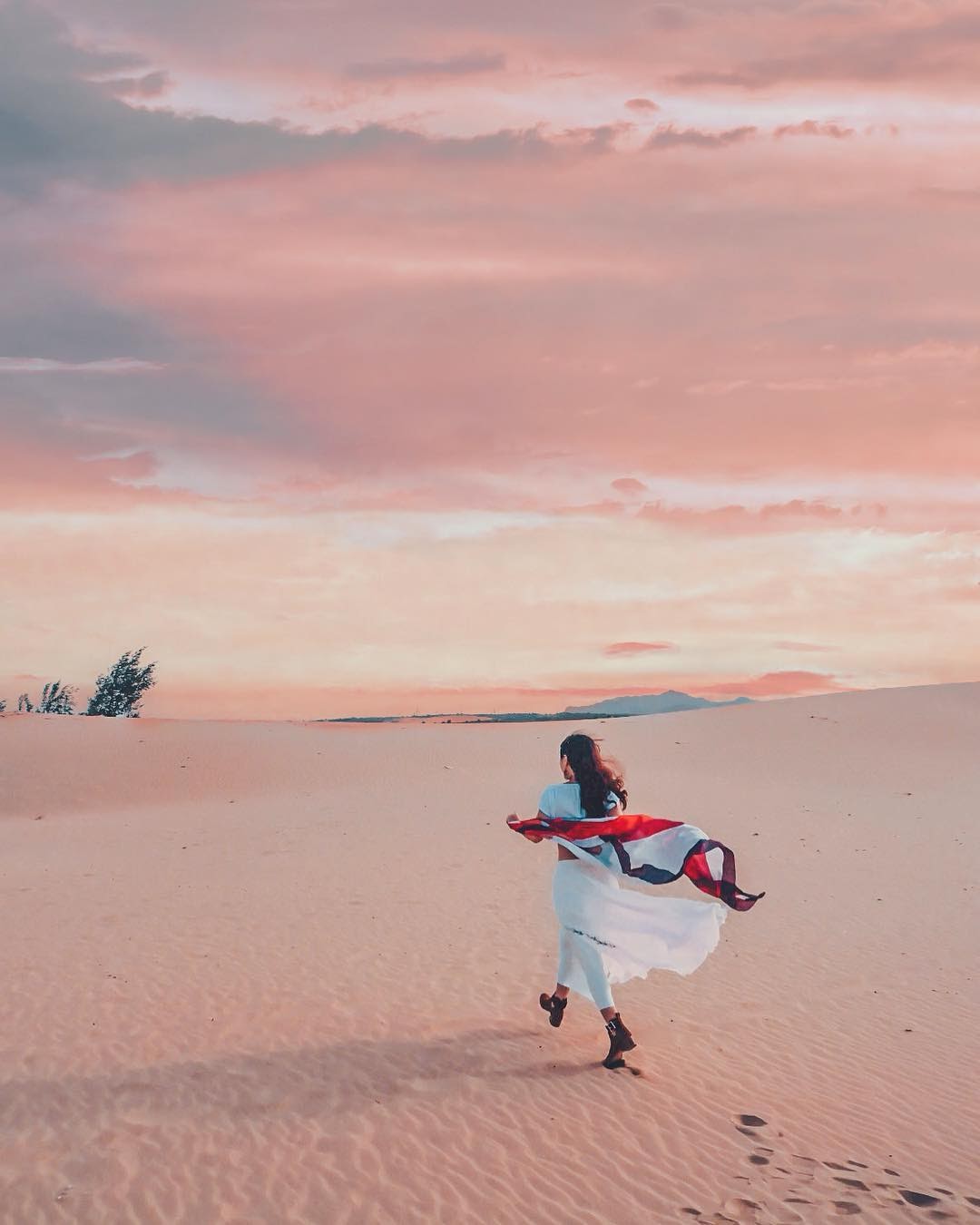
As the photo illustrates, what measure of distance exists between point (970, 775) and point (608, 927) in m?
24.3

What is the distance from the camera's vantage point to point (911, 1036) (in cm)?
1091

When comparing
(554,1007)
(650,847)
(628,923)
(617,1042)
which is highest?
(650,847)

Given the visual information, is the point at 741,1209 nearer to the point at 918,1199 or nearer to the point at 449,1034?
the point at 918,1199

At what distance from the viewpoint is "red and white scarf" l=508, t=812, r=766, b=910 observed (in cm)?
895

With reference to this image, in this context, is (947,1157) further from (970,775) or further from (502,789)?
(970,775)

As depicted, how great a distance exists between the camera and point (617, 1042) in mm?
9031

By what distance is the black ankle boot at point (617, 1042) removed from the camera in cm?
898

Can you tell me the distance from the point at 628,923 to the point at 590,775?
136 cm

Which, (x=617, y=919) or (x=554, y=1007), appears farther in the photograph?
(x=554, y=1007)

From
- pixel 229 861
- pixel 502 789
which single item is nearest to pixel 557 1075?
pixel 229 861

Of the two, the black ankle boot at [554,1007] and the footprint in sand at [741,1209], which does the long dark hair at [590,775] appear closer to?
the black ankle boot at [554,1007]

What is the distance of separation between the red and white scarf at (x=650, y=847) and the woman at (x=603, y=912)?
0.07 feet

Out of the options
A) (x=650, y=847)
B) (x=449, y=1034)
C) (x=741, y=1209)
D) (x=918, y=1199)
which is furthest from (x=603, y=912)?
(x=918, y=1199)

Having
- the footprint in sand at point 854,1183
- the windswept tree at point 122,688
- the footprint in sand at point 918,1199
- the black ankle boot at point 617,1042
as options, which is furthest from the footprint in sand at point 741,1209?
the windswept tree at point 122,688
